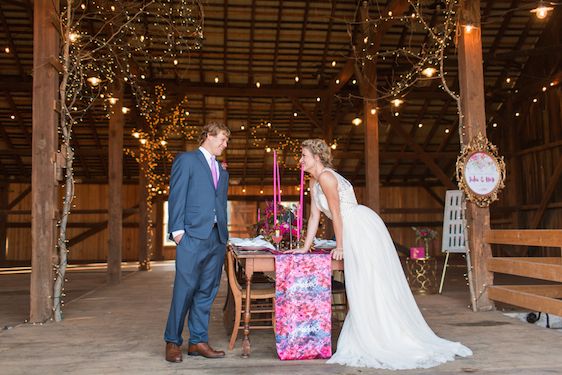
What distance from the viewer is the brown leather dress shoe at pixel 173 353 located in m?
3.59

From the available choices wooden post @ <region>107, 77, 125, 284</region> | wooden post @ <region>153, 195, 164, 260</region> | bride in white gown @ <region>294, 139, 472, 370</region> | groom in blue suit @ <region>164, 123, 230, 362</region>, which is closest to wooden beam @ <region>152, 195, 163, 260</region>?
wooden post @ <region>153, 195, 164, 260</region>

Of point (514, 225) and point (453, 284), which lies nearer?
point (453, 284)

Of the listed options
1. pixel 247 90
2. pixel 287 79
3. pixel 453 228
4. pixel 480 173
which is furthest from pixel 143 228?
pixel 480 173

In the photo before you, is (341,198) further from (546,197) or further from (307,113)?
(546,197)

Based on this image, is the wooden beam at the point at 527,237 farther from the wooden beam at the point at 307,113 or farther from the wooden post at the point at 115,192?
the wooden beam at the point at 307,113

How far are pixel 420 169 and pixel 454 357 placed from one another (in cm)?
1510

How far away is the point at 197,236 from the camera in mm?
3652

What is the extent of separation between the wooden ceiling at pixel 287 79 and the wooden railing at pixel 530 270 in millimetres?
5179

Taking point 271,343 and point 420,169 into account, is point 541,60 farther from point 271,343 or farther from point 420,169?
point 271,343

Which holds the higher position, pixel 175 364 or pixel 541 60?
pixel 541 60

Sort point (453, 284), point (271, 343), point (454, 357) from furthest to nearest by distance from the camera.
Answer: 1. point (453, 284)
2. point (271, 343)
3. point (454, 357)

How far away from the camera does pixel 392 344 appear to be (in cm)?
355

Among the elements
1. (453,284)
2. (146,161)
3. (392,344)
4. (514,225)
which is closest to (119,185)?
(146,161)

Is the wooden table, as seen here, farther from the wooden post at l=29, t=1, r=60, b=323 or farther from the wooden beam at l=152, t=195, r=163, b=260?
the wooden beam at l=152, t=195, r=163, b=260
